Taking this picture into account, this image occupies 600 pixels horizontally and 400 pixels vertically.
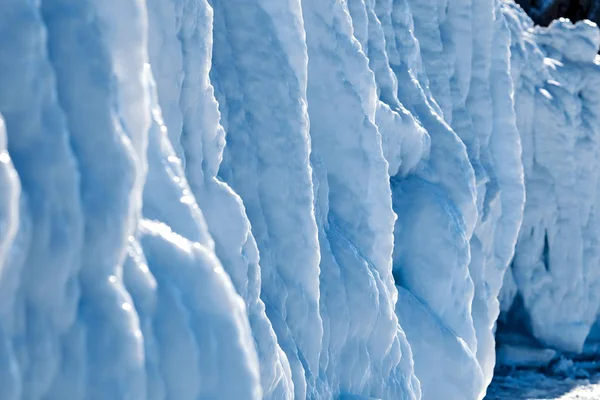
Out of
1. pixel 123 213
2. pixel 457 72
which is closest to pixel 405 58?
pixel 457 72

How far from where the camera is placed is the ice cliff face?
2.62 m

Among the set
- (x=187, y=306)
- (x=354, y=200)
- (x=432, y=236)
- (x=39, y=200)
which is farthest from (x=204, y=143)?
(x=432, y=236)

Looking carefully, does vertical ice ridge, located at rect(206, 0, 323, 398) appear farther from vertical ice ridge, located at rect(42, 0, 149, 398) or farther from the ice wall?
the ice wall

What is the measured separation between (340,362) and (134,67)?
2.53 metres

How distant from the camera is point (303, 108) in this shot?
4.91 metres

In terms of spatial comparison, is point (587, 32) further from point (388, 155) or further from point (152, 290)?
point (152, 290)

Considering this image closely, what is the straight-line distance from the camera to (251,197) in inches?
183

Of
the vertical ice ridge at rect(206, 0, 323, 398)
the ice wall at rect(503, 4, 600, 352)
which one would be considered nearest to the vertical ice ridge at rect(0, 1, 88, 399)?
the vertical ice ridge at rect(206, 0, 323, 398)

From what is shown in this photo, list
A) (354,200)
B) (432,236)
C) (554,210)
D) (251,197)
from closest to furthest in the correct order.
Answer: (251,197)
(354,200)
(432,236)
(554,210)

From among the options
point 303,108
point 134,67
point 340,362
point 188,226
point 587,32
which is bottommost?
point 587,32

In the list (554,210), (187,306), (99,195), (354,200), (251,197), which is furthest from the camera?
(554,210)

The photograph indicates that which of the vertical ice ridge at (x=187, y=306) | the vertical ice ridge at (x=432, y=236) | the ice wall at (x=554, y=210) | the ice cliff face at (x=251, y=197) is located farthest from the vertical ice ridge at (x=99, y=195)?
the ice wall at (x=554, y=210)

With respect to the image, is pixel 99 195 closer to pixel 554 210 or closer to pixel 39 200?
pixel 39 200

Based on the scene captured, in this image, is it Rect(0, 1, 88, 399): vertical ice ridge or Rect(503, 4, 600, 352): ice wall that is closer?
Rect(0, 1, 88, 399): vertical ice ridge
